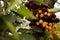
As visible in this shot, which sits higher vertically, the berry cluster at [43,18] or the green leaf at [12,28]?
the berry cluster at [43,18]

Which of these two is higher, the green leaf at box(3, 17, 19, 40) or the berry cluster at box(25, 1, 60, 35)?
the berry cluster at box(25, 1, 60, 35)

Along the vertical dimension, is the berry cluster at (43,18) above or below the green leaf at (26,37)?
above

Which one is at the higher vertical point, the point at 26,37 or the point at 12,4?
the point at 12,4

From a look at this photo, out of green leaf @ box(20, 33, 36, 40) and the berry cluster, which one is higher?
the berry cluster

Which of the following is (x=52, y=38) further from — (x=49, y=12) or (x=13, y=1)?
(x=13, y=1)

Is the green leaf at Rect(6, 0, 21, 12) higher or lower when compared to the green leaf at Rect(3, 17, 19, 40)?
higher

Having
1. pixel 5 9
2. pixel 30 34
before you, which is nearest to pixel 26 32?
pixel 30 34

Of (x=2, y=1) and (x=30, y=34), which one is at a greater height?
(x=2, y=1)
